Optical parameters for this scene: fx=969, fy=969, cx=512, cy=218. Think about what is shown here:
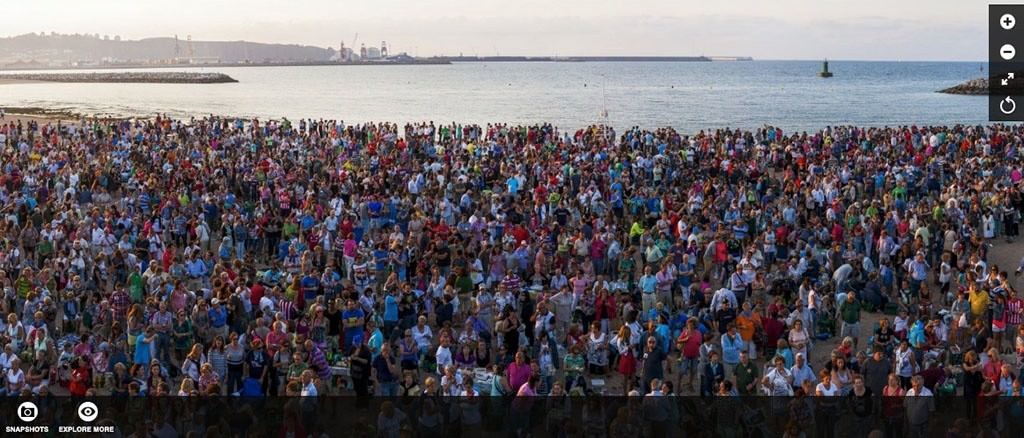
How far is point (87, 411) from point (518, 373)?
15.4 ft

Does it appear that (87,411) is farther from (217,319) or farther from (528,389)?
(528,389)

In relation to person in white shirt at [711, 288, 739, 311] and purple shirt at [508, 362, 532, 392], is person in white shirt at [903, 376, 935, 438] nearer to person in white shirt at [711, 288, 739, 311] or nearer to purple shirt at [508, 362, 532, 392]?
person in white shirt at [711, 288, 739, 311]

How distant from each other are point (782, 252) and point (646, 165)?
378 inches

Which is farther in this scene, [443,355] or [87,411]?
[443,355]

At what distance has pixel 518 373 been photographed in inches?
441

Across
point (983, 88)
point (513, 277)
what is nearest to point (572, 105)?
point (983, 88)

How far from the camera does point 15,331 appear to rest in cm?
1295

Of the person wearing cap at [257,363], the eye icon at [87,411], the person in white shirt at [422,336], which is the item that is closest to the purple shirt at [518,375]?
the person in white shirt at [422,336]

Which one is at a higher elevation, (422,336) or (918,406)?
(422,336)

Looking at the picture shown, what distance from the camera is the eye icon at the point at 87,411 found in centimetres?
1021

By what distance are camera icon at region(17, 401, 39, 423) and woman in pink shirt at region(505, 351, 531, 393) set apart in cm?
515

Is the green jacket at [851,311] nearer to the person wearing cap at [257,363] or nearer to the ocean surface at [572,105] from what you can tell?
the person wearing cap at [257,363]

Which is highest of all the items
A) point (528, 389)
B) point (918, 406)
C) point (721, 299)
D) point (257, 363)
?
point (721, 299)

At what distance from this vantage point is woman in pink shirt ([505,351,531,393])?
1117 cm
